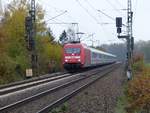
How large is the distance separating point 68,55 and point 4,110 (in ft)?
115

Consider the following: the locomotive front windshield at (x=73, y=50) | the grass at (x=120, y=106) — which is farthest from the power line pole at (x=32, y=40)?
the grass at (x=120, y=106)

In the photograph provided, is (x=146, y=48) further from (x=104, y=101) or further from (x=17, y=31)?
(x=104, y=101)

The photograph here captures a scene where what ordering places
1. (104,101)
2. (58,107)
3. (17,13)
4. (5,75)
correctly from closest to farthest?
(58,107) < (104,101) < (5,75) < (17,13)

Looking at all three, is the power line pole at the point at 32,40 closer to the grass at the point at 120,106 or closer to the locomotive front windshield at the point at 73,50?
the locomotive front windshield at the point at 73,50

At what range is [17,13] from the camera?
56.1 m

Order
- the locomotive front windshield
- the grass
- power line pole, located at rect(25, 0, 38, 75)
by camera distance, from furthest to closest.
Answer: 1. the locomotive front windshield
2. power line pole, located at rect(25, 0, 38, 75)
3. the grass

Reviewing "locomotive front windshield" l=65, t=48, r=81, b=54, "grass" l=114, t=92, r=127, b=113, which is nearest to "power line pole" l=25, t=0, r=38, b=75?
"locomotive front windshield" l=65, t=48, r=81, b=54

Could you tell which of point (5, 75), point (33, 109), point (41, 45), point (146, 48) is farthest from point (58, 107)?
point (146, 48)

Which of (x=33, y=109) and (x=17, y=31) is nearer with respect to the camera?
(x=33, y=109)

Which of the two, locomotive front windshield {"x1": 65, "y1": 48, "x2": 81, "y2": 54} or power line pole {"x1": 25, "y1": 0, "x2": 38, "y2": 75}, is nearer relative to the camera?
power line pole {"x1": 25, "y1": 0, "x2": 38, "y2": 75}

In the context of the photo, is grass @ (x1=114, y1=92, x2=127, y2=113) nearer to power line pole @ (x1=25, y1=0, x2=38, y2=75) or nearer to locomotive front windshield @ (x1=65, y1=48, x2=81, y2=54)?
power line pole @ (x1=25, y1=0, x2=38, y2=75)

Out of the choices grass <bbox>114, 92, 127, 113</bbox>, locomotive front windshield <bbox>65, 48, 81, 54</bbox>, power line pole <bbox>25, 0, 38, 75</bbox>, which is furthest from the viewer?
locomotive front windshield <bbox>65, 48, 81, 54</bbox>

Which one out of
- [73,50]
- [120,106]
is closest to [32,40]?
[73,50]

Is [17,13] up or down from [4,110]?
up
